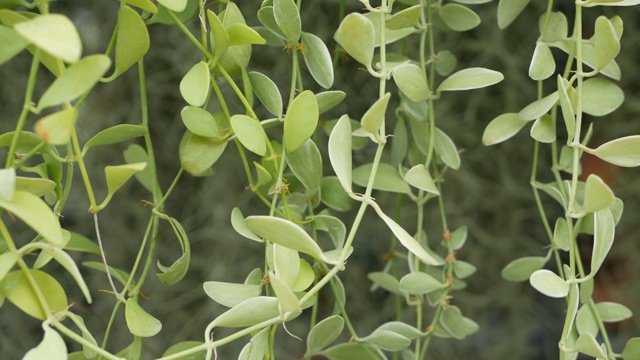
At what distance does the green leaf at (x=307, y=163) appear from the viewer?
37 centimetres

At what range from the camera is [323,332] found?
1.29 ft

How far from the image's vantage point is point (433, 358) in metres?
0.59

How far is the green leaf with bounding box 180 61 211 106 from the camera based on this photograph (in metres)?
0.31

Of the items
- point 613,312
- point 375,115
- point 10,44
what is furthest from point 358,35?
point 613,312

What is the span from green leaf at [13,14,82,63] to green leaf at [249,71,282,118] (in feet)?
0.50

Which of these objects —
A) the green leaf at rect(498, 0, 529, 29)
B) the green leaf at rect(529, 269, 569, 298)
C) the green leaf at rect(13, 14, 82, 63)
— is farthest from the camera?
the green leaf at rect(498, 0, 529, 29)

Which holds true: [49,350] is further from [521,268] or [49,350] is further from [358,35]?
[521,268]

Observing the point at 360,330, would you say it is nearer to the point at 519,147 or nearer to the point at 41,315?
the point at 519,147

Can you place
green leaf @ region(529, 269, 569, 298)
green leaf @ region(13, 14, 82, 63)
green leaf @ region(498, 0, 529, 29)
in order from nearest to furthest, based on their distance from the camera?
green leaf @ region(13, 14, 82, 63), green leaf @ region(529, 269, 569, 298), green leaf @ region(498, 0, 529, 29)

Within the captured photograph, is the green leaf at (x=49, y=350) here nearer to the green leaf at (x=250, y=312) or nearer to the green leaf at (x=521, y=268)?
the green leaf at (x=250, y=312)

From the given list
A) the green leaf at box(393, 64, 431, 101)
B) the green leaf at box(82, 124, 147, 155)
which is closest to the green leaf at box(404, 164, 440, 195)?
the green leaf at box(393, 64, 431, 101)

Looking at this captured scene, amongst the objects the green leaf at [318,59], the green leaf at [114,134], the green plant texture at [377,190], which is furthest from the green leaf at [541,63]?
the green leaf at [114,134]

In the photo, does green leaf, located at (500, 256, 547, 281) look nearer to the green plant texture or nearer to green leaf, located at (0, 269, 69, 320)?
the green plant texture

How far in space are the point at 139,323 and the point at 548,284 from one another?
7.8 inches
